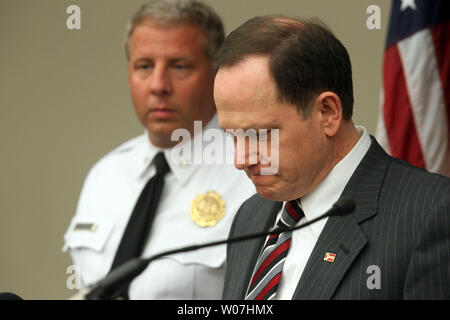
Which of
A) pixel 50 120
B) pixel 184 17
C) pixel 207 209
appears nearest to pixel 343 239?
pixel 207 209

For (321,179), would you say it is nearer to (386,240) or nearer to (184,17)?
(386,240)

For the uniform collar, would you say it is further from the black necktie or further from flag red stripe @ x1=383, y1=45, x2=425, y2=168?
flag red stripe @ x1=383, y1=45, x2=425, y2=168

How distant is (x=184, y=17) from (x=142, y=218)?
2.02 ft

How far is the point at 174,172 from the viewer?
209cm

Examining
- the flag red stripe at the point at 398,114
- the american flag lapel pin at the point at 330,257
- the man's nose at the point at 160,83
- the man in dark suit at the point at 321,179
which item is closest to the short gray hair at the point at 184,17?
the man's nose at the point at 160,83

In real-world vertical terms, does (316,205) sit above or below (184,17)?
below

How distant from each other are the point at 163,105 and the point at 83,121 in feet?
2.87

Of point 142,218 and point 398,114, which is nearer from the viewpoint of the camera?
point 142,218

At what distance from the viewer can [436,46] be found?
2098 millimetres

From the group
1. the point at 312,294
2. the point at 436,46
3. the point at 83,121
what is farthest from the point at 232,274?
the point at 83,121
